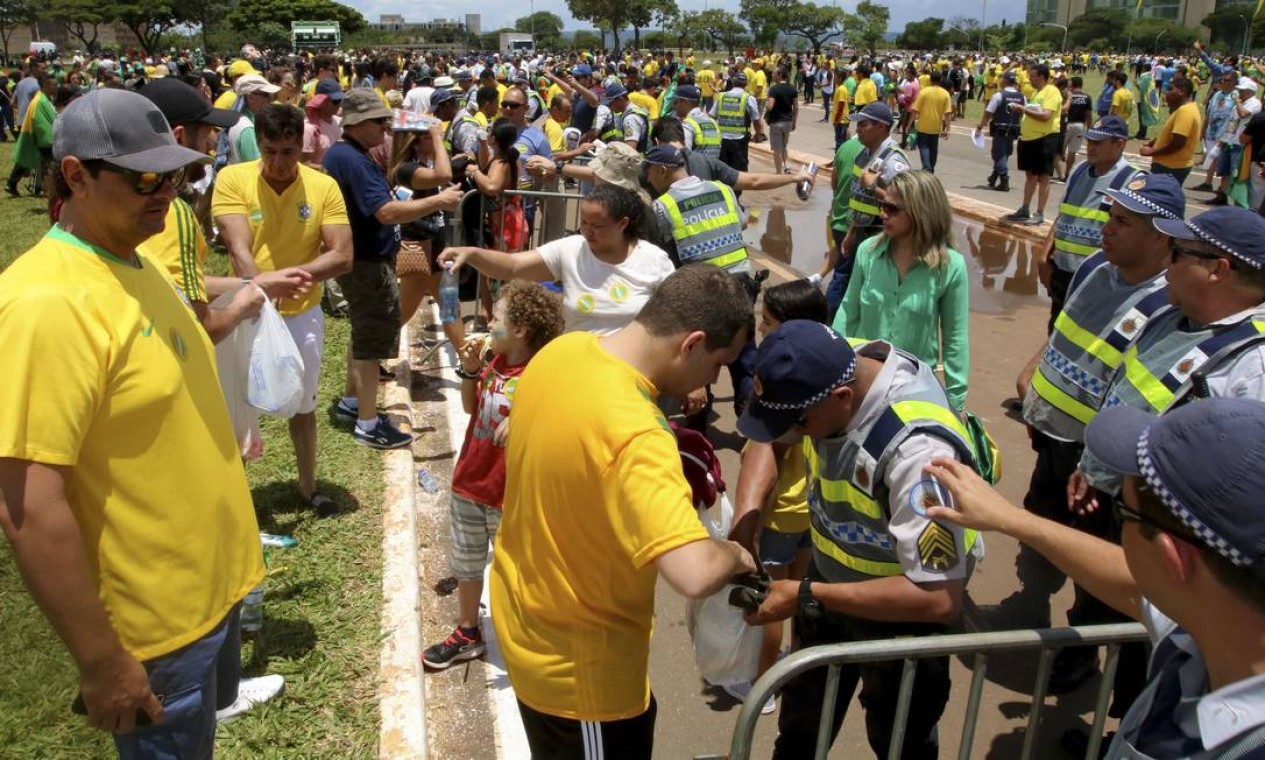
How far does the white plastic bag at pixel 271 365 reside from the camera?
12.3 ft

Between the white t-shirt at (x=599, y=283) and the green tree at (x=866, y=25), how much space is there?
87155 mm

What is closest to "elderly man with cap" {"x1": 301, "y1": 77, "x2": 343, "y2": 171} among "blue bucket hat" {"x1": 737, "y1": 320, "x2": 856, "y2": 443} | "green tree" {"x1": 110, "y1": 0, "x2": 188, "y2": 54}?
"blue bucket hat" {"x1": 737, "y1": 320, "x2": 856, "y2": 443}

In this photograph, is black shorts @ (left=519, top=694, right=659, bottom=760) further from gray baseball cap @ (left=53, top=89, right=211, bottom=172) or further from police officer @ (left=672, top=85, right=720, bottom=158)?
police officer @ (left=672, top=85, right=720, bottom=158)

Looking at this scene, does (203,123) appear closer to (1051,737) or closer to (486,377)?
(486,377)

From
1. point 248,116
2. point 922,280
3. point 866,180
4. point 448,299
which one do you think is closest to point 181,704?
point 922,280

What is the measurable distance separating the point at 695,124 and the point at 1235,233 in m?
9.02

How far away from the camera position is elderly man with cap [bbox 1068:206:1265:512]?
2977 mm

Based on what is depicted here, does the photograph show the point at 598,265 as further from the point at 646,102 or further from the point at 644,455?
the point at 646,102

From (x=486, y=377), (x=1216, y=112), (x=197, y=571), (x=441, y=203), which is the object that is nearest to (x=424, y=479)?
(x=441, y=203)

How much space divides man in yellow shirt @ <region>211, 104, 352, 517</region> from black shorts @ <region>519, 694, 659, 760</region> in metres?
2.73

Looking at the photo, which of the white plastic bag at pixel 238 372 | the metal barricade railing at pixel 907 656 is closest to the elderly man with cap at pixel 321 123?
the white plastic bag at pixel 238 372

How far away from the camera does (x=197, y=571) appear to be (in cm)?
237

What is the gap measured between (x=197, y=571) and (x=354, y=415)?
3.97 m

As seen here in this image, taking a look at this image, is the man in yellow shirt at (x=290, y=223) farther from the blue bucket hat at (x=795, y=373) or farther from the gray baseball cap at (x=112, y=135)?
the blue bucket hat at (x=795, y=373)
